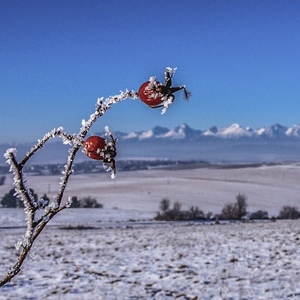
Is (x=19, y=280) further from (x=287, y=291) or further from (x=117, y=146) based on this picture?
(x=117, y=146)

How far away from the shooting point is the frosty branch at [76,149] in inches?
37.3

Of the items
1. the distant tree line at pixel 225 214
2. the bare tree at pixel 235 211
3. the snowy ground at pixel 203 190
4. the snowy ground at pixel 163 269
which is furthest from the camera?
the snowy ground at pixel 203 190

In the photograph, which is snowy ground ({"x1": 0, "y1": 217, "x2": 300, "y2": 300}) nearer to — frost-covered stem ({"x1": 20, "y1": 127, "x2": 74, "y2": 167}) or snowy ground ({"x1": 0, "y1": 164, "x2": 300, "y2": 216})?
frost-covered stem ({"x1": 20, "y1": 127, "x2": 74, "y2": 167})

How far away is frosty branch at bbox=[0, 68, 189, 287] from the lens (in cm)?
95

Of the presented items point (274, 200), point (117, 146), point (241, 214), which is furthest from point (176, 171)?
point (117, 146)

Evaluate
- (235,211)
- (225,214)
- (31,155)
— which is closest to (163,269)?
(31,155)

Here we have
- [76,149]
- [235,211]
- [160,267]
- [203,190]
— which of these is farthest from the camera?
[203,190]

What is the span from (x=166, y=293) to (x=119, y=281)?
6.49 feet

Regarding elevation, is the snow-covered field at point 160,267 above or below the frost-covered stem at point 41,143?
Answer: below

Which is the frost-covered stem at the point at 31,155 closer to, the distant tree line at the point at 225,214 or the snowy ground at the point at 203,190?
the distant tree line at the point at 225,214

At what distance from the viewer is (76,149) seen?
3.27ft

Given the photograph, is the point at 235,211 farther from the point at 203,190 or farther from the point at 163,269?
the point at 203,190

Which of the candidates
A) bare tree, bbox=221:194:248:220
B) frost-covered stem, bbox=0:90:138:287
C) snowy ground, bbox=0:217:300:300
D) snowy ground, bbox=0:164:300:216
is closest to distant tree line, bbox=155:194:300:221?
bare tree, bbox=221:194:248:220

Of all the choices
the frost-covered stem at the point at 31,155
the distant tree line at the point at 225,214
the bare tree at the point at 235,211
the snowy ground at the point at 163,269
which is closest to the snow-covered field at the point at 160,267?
the snowy ground at the point at 163,269
